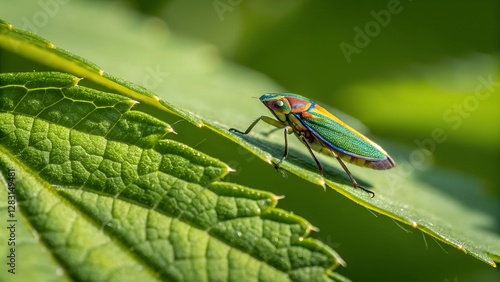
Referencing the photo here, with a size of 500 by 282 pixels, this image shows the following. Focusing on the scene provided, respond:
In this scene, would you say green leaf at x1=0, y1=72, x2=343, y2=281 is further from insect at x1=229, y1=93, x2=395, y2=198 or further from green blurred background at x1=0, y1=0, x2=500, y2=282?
green blurred background at x1=0, y1=0, x2=500, y2=282

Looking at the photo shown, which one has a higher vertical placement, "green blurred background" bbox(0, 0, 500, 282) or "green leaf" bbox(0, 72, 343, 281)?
"green blurred background" bbox(0, 0, 500, 282)

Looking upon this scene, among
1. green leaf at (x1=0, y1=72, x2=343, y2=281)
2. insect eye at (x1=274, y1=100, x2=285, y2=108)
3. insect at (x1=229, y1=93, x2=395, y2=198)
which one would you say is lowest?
green leaf at (x1=0, y1=72, x2=343, y2=281)

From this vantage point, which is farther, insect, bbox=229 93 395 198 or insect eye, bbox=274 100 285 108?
insect eye, bbox=274 100 285 108

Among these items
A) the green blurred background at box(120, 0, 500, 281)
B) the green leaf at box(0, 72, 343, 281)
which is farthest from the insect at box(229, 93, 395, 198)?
the green blurred background at box(120, 0, 500, 281)

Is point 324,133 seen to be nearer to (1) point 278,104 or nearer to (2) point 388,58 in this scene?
(1) point 278,104

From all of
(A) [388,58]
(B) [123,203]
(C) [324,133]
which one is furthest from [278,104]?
(A) [388,58]

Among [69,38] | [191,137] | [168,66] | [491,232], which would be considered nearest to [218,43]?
[168,66]
